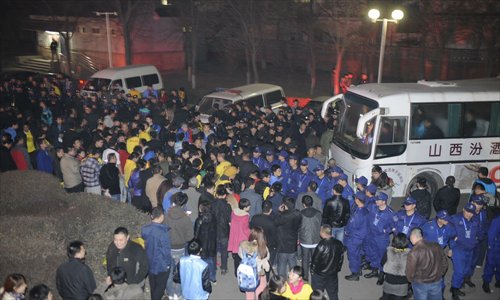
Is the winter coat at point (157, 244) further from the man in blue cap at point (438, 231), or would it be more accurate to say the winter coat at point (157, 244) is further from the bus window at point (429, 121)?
the bus window at point (429, 121)

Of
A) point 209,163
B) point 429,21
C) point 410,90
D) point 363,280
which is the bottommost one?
point 363,280

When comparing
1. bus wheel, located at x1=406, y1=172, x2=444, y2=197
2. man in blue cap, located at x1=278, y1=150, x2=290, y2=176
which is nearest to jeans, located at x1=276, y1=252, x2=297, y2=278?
man in blue cap, located at x1=278, y1=150, x2=290, y2=176

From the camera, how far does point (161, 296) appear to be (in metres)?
7.75

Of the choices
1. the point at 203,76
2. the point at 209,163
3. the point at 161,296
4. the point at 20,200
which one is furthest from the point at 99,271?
the point at 203,76

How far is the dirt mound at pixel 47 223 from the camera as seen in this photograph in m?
7.21

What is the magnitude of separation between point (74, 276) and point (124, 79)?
1652 centimetres

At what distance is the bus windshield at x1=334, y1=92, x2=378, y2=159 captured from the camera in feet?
39.0

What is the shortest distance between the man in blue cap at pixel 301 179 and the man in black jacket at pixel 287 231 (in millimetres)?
1957

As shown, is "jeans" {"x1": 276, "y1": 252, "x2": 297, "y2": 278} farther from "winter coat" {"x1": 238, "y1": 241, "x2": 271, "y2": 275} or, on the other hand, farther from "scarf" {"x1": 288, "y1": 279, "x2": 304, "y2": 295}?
"scarf" {"x1": 288, "y1": 279, "x2": 304, "y2": 295}

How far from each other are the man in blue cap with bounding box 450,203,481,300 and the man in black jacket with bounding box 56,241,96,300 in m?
5.82

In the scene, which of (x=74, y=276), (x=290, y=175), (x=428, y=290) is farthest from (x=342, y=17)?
(x=74, y=276)

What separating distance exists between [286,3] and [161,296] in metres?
26.0

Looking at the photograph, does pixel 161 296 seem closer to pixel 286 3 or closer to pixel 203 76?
pixel 286 3

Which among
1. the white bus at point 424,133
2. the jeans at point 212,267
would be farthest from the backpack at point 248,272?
the white bus at point 424,133
